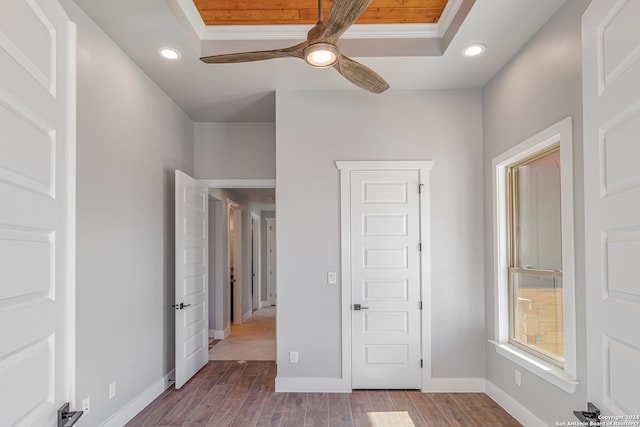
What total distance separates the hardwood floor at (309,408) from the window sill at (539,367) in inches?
19.0

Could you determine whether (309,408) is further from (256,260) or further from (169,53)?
(256,260)

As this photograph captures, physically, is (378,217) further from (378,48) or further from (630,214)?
(630,214)

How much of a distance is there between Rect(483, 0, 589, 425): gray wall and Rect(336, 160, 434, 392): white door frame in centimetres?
54

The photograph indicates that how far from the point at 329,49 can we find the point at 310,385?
300cm

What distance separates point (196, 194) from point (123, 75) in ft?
5.24

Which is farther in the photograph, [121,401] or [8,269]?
[121,401]

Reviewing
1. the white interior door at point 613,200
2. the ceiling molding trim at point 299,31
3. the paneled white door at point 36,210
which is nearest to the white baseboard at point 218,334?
the ceiling molding trim at point 299,31

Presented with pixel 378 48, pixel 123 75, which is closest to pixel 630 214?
pixel 378 48

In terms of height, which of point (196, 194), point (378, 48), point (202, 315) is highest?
point (378, 48)

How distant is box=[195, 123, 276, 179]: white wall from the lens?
15.8 feet

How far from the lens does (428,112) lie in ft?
13.0

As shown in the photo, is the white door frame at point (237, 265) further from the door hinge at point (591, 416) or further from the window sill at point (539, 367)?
the door hinge at point (591, 416)

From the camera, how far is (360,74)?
8.58 feet

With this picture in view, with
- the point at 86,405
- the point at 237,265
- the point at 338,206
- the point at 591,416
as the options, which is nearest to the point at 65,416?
the point at 591,416
